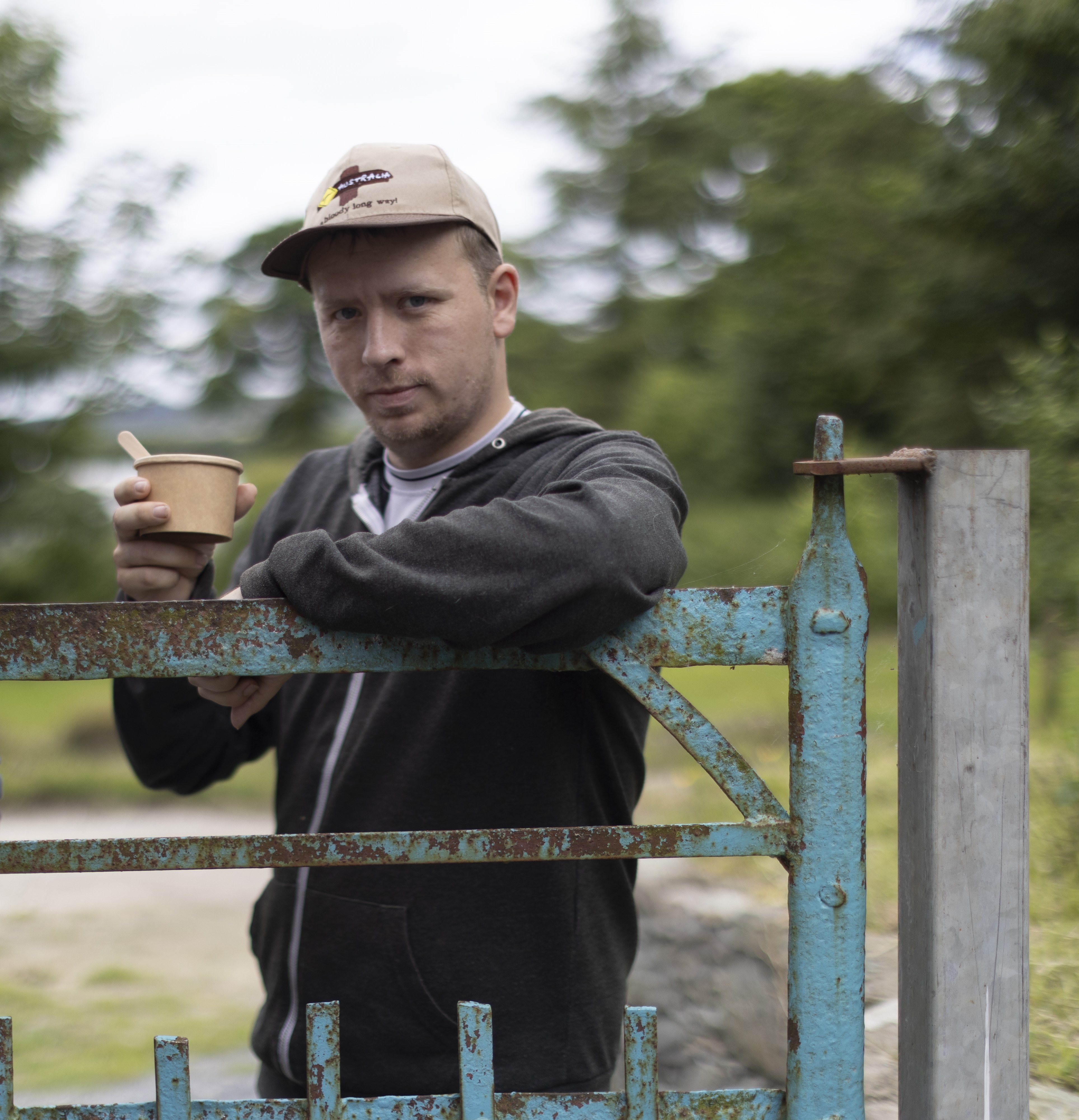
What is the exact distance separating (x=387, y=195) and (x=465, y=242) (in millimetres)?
159

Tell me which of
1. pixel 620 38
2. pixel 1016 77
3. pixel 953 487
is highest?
pixel 620 38

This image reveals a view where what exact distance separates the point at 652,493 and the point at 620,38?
29.9 metres

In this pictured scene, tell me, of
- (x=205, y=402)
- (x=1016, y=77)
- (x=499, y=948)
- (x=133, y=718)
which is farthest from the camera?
(x=205, y=402)

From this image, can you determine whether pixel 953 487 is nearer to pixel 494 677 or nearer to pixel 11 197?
pixel 494 677

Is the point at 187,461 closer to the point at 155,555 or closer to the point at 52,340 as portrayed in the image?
the point at 155,555

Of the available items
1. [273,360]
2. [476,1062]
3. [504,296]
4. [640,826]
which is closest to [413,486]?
[504,296]

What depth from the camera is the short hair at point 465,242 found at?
5.61ft

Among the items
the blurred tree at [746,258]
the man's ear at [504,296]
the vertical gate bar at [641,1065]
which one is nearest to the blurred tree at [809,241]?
the blurred tree at [746,258]

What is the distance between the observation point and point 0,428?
1341 cm

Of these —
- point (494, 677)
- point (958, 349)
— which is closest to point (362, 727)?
point (494, 677)

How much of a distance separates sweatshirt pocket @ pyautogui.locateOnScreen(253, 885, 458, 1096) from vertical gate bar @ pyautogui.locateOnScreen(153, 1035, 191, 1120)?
41cm

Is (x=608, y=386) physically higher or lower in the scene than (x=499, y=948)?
higher

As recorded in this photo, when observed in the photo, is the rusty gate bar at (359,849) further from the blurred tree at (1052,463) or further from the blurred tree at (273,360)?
the blurred tree at (273,360)

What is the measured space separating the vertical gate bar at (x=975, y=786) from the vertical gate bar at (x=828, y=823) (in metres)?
0.08
